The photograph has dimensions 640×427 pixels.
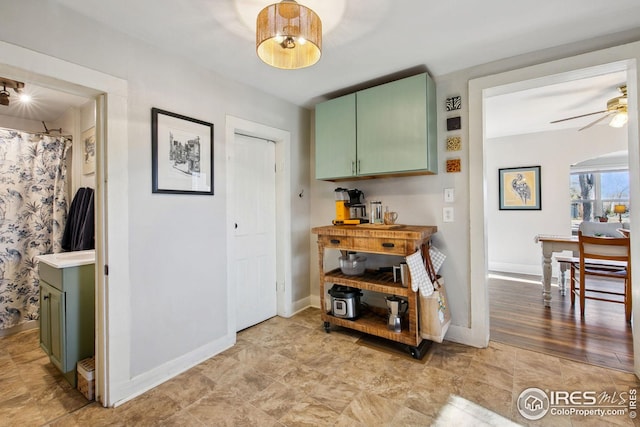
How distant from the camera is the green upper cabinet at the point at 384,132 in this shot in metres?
2.33

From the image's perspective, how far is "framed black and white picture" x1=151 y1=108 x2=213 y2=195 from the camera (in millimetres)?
1971

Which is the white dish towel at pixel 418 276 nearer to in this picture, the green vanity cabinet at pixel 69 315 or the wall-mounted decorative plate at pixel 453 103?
the wall-mounted decorative plate at pixel 453 103

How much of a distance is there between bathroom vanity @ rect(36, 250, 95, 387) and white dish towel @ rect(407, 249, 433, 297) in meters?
2.32

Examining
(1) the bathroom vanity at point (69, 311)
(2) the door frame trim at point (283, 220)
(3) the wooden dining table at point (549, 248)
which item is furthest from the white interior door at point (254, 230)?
(3) the wooden dining table at point (549, 248)

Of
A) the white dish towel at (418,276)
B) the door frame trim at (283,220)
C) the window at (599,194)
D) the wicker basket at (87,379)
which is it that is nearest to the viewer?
the wicker basket at (87,379)

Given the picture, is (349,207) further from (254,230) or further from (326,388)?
(326,388)

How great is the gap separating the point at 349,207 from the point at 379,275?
0.74 metres

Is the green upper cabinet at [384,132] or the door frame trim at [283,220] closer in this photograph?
the green upper cabinet at [384,132]

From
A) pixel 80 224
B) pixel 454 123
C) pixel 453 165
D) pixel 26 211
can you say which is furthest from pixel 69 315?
pixel 454 123

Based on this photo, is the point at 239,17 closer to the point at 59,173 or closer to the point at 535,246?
the point at 59,173

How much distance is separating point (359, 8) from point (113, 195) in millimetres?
1888

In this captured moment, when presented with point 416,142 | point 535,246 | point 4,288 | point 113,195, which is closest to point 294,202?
point 416,142

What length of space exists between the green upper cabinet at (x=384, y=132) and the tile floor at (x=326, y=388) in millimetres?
1588

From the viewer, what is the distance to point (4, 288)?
2734 mm
